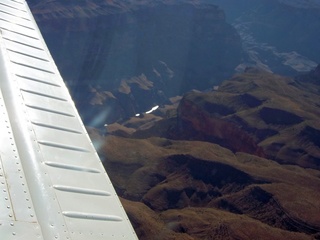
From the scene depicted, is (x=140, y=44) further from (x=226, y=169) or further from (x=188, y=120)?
(x=226, y=169)

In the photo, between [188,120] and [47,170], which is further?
[188,120]

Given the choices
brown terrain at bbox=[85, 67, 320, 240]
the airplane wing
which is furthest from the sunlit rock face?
the airplane wing

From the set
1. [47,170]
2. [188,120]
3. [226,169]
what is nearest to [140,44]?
[188,120]

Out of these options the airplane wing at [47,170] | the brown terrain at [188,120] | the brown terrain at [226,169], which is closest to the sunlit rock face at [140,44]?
the brown terrain at [188,120]

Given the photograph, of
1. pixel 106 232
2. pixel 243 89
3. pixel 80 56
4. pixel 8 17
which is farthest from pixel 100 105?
pixel 106 232

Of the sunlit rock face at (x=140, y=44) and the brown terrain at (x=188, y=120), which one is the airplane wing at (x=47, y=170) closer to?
the brown terrain at (x=188, y=120)
